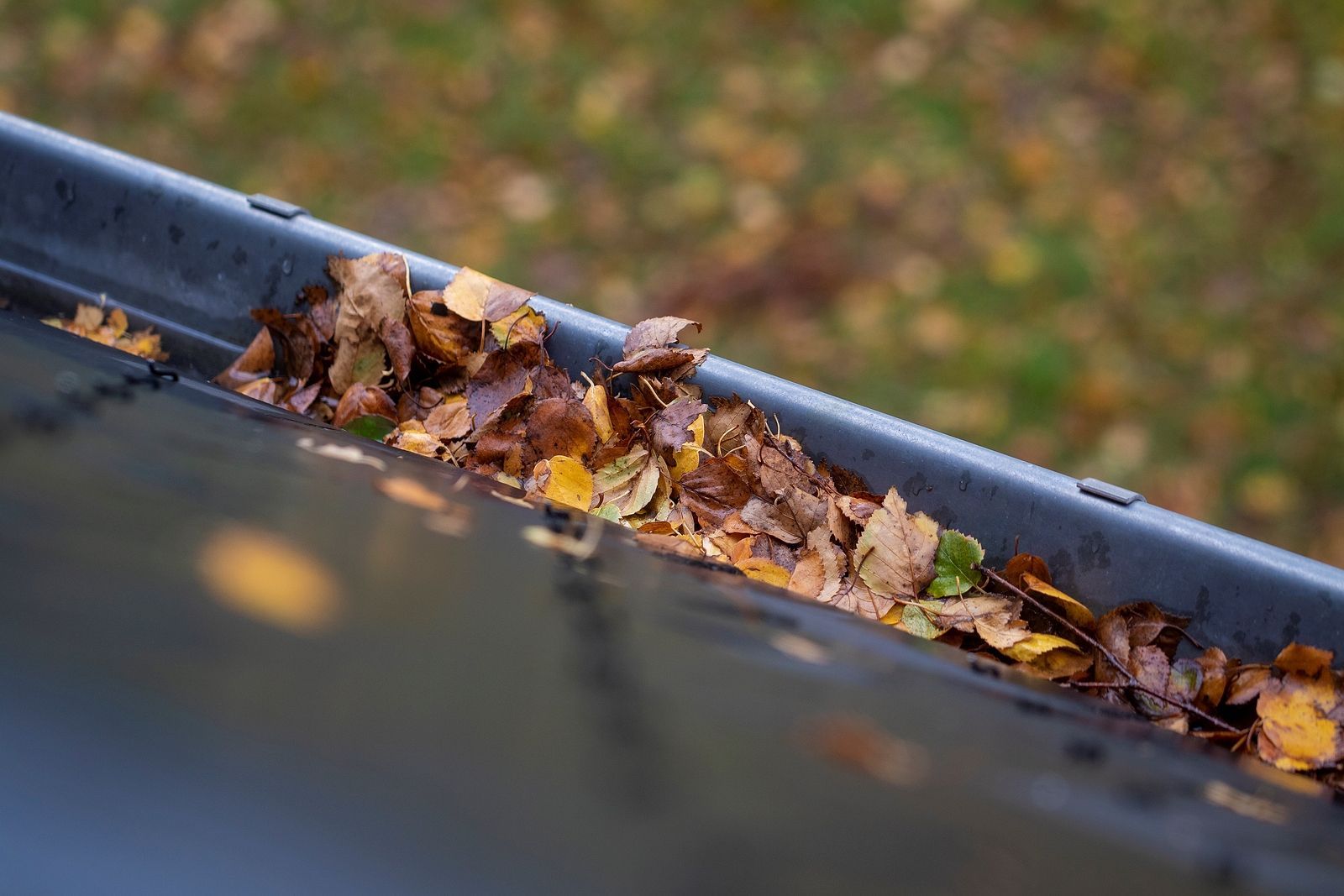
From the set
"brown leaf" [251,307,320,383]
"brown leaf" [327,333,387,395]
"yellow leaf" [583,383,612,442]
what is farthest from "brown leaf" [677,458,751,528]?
"brown leaf" [251,307,320,383]

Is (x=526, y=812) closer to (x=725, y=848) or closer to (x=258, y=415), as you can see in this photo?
(x=725, y=848)

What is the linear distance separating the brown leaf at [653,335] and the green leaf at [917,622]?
0.40m

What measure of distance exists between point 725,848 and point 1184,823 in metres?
0.31

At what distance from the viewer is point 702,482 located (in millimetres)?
1260

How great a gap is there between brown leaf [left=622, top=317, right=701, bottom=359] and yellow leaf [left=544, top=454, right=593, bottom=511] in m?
0.16

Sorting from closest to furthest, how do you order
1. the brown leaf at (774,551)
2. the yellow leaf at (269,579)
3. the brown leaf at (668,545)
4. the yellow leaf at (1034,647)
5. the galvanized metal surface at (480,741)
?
the galvanized metal surface at (480,741)
the yellow leaf at (269,579)
the brown leaf at (668,545)
the yellow leaf at (1034,647)
the brown leaf at (774,551)

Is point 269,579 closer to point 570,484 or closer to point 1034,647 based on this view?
point 570,484

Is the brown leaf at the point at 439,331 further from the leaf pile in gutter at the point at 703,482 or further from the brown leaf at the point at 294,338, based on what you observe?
the brown leaf at the point at 294,338

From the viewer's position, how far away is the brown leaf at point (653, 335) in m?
1.30

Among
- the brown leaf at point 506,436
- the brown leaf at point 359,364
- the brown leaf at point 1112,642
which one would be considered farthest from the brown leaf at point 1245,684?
the brown leaf at point 359,364

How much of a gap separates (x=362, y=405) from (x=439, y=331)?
0.13m

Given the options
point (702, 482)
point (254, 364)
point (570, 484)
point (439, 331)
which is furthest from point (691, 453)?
point (254, 364)

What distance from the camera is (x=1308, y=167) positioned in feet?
8.96

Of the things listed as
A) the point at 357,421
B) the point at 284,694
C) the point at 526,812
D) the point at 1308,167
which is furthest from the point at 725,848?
the point at 1308,167
